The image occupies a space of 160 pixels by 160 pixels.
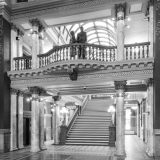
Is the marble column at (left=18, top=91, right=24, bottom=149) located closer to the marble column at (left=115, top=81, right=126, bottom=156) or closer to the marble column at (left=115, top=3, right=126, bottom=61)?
Result: the marble column at (left=115, top=81, right=126, bottom=156)

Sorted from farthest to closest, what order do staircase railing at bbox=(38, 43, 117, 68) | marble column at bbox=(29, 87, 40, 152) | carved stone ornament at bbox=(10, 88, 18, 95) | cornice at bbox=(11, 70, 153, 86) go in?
carved stone ornament at bbox=(10, 88, 18, 95)
marble column at bbox=(29, 87, 40, 152)
staircase railing at bbox=(38, 43, 117, 68)
cornice at bbox=(11, 70, 153, 86)

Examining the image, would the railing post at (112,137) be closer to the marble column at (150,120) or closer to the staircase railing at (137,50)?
the marble column at (150,120)

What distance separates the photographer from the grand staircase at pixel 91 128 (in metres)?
15.4

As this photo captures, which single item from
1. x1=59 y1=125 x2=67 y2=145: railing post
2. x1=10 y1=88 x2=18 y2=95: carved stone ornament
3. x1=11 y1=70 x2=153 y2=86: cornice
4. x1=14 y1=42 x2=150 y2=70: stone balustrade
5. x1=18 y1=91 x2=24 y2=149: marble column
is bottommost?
x1=59 y1=125 x2=67 y2=145: railing post

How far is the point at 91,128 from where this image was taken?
17.2 metres

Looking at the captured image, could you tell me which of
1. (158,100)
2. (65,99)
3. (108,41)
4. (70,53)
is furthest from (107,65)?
(108,41)

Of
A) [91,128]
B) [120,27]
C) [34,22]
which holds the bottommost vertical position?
[91,128]

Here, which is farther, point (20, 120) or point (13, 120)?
point (20, 120)

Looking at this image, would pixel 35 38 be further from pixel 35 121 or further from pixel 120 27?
pixel 120 27

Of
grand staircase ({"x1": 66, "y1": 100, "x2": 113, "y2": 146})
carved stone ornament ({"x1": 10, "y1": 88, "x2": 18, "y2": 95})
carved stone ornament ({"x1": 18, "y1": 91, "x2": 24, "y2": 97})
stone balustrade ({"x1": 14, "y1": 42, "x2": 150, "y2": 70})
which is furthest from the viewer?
grand staircase ({"x1": 66, "y1": 100, "x2": 113, "y2": 146})

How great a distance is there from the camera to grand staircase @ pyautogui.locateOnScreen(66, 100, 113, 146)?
15.4 m

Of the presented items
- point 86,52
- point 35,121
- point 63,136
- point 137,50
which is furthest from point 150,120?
point 63,136

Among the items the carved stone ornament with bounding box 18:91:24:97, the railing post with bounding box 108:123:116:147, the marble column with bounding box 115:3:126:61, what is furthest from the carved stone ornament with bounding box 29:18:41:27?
the railing post with bounding box 108:123:116:147

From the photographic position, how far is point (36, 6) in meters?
12.8
